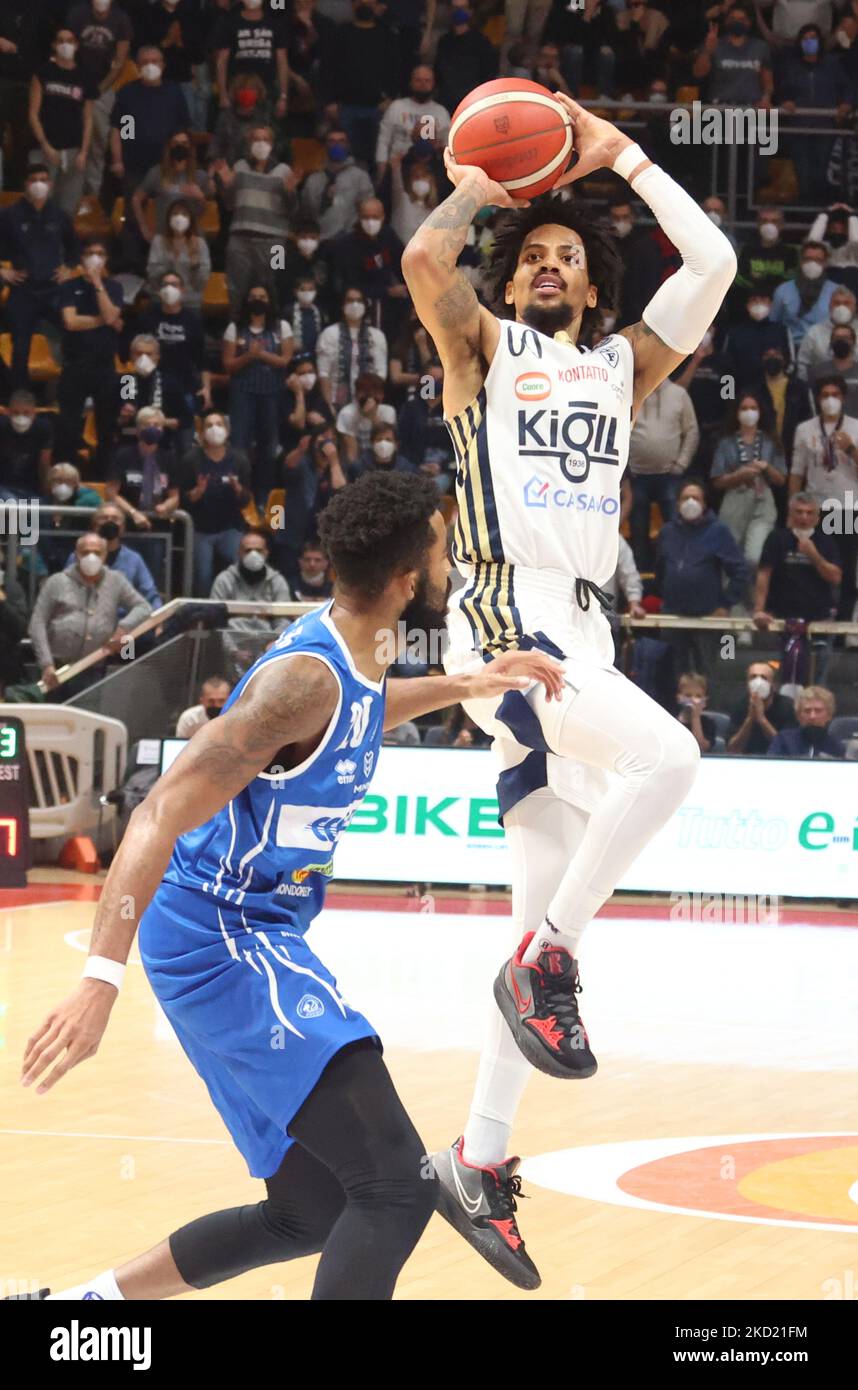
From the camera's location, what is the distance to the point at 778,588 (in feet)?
47.2

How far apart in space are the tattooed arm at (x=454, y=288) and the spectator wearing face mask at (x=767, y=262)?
11.8 m

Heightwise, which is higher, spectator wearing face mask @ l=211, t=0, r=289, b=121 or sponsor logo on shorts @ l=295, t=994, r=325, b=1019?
spectator wearing face mask @ l=211, t=0, r=289, b=121

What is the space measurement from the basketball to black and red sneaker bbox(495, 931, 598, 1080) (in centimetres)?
215

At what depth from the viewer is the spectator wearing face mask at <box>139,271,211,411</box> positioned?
15945 millimetres

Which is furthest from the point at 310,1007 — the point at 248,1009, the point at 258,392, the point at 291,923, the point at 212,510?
the point at 258,392

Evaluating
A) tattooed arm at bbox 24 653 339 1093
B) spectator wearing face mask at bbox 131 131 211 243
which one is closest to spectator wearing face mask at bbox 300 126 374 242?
spectator wearing face mask at bbox 131 131 211 243

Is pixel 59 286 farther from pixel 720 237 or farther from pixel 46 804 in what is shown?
pixel 720 237

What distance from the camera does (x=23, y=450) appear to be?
1569 cm

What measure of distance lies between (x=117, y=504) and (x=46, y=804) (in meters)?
2.60

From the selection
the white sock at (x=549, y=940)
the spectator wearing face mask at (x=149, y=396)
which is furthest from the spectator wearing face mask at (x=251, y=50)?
the white sock at (x=549, y=940)

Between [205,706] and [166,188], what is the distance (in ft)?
19.3

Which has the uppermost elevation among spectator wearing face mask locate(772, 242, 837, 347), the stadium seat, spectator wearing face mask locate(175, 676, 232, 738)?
spectator wearing face mask locate(772, 242, 837, 347)

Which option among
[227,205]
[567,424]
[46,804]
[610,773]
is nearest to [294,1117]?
[610,773]

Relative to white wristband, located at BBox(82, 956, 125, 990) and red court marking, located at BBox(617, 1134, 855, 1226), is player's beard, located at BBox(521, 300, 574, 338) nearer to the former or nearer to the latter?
white wristband, located at BBox(82, 956, 125, 990)
